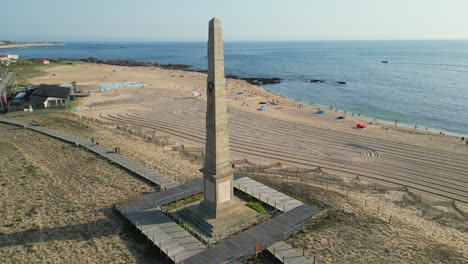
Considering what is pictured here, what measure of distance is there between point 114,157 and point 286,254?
1829 centimetres

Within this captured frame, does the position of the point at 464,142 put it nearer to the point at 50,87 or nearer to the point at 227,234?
the point at 227,234

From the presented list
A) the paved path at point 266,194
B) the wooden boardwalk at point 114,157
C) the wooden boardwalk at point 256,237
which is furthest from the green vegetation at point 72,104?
the wooden boardwalk at point 256,237

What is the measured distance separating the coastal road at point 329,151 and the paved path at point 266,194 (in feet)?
35.4

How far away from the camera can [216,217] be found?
17219 millimetres

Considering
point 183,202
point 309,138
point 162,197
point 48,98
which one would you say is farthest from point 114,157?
point 48,98

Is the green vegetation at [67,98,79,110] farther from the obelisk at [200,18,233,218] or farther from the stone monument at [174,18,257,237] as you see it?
the obelisk at [200,18,233,218]

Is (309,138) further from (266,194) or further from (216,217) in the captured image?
(216,217)

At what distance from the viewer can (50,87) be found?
2106 inches

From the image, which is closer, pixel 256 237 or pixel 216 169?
pixel 256 237

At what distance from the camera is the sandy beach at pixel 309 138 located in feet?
102

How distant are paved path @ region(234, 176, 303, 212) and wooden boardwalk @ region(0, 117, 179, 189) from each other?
4818 millimetres

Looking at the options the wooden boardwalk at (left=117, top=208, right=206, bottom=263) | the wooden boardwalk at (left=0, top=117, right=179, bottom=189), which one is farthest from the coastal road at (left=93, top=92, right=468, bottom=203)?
the wooden boardwalk at (left=117, top=208, right=206, bottom=263)

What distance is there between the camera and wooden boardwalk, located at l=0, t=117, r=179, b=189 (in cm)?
2295

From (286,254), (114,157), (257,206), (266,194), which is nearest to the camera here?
(286,254)
